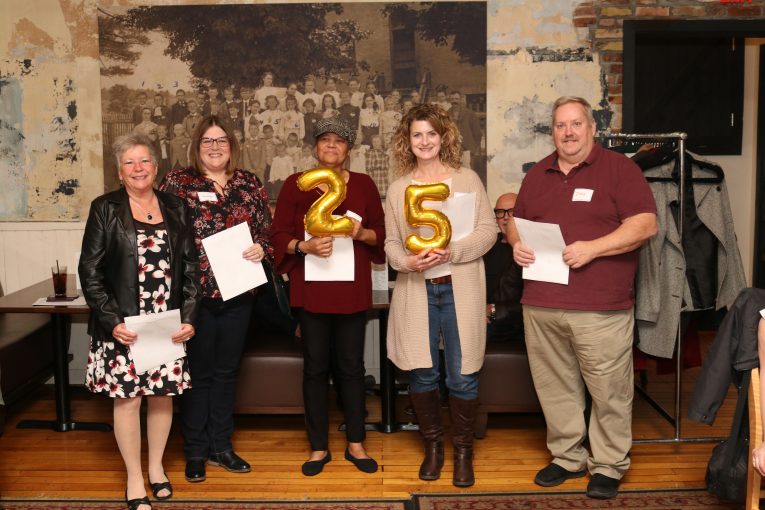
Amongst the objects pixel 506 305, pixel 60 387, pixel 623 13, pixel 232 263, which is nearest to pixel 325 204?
pixel 232 263

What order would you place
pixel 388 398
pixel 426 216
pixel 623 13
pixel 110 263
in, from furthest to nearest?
pixel 623 13, pixel 388 398, pixel 426 216, pixel 110 263

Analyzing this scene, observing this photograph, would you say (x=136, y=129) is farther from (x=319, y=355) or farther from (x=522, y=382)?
(x=522, y=382)

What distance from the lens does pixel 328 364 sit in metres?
3.27

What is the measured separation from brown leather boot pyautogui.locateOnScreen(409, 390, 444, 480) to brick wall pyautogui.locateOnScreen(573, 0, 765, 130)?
2.58m

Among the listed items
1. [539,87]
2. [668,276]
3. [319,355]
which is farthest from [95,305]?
[539,87]

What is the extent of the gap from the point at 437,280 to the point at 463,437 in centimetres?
68

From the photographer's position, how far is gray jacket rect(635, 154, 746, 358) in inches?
136

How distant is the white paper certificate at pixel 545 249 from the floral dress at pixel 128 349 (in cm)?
136

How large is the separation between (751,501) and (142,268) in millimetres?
2182

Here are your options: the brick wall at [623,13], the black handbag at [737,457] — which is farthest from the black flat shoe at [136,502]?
the brick wall at [623,13]

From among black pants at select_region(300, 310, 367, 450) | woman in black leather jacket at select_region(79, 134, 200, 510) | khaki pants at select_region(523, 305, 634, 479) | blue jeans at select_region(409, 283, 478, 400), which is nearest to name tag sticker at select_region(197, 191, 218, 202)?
woman in black leather jacket at select_region(79, 134, 200, 510)

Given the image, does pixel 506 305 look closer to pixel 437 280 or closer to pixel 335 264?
pixel 437 280

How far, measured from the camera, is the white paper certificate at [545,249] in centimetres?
291

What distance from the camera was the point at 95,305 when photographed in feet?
9.04
